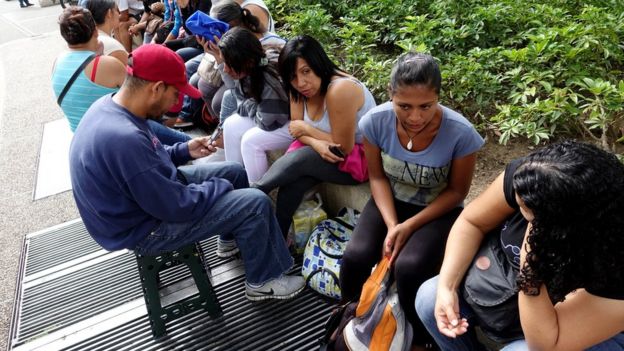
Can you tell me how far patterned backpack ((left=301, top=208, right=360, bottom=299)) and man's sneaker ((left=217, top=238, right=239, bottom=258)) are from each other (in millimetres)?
615

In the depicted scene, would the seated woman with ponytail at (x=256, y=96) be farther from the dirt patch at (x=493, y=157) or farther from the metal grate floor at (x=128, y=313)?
the dirt patch at (x=493, y=157)

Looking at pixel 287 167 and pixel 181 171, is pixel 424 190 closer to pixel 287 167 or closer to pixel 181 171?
pixel 287 167

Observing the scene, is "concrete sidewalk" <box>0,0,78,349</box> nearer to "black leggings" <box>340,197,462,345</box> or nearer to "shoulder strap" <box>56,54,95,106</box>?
"shoulder strap" <box>56,54,95,106</box>

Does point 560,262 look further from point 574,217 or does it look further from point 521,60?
point 521,60

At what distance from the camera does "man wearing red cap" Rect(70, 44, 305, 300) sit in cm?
224

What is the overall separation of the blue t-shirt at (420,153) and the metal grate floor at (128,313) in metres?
0.89

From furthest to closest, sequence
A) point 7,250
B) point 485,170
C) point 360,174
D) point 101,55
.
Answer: point 7,250
point 101,55
point 485,170
point 360,174

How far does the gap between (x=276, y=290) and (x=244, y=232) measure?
0.44 m

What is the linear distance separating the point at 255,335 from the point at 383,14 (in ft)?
11.5

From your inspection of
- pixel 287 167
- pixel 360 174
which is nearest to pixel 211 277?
pixel 287 167

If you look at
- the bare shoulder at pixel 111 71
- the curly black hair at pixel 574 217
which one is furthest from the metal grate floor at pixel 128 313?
the curly black hair at pixel 574 217

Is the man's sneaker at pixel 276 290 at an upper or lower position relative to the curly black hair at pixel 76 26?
lower

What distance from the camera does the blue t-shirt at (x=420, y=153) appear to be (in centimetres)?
222

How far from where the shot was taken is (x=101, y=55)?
356cm
